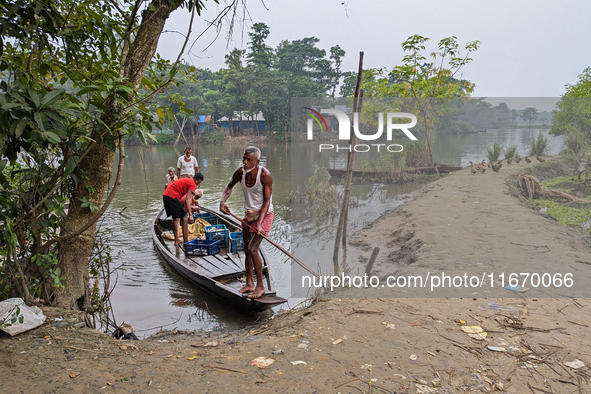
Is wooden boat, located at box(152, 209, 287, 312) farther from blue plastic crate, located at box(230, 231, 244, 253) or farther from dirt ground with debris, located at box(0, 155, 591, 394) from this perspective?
dirt ground with debris, located at box(0, 155, 591, 394)

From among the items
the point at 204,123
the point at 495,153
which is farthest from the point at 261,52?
the point at 495,153

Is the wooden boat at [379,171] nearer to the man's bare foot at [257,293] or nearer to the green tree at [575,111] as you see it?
the green tree at [575,111]

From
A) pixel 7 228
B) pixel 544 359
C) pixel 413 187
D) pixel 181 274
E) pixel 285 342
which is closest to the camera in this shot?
pixel 7 228

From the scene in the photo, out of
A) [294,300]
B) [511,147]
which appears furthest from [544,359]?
[511,147]

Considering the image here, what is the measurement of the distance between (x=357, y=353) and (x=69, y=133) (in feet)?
9.26

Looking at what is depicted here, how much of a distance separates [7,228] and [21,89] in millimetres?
985

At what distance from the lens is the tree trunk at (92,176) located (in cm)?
351

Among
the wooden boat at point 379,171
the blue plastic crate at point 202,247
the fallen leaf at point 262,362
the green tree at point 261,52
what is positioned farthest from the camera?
the green tree at point 261,52

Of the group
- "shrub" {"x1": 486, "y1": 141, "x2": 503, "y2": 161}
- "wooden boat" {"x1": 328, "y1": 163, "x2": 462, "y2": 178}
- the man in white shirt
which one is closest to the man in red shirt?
the man in white shirt

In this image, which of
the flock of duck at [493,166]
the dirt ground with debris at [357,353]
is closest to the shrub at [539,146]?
the flock of duck at [493,166]

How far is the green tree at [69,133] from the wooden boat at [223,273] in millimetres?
1818

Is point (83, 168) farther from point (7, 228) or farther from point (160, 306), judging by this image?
point (160, 306)

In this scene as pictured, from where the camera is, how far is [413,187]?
1443cm

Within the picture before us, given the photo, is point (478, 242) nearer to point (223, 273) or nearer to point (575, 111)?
point (223, 273)
